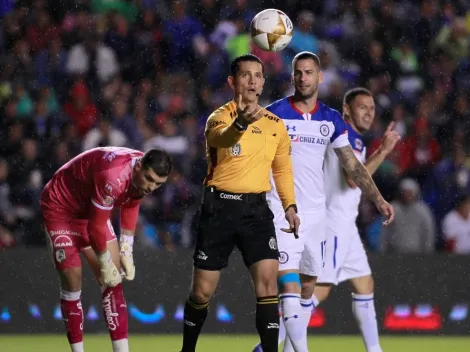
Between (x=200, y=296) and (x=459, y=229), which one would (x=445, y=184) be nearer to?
(x=459, y=229)

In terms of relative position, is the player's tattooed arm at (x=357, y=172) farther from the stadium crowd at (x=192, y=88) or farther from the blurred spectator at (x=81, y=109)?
the blurred spectator at (x=81, y=109)

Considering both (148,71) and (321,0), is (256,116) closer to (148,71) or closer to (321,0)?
(148,71)

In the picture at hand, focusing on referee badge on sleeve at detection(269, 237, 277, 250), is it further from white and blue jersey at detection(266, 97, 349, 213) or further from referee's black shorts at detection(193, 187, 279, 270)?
white and blue jersey at detection(266, 97, 349, 213)

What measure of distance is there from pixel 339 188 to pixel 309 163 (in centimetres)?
90

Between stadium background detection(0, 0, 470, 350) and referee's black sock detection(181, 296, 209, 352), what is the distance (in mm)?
3896

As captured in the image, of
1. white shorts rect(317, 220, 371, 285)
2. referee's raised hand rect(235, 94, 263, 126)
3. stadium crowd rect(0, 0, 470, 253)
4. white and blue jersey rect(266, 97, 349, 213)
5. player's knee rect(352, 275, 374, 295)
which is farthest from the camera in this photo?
stadium crowd rect(0, 0, 470, 253)

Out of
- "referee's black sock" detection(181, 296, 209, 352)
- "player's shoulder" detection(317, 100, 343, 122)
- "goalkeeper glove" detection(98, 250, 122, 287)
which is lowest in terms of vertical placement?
"referee's black sock" detection(181, 296, 209, 352)

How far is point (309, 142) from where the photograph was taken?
930 centimetres

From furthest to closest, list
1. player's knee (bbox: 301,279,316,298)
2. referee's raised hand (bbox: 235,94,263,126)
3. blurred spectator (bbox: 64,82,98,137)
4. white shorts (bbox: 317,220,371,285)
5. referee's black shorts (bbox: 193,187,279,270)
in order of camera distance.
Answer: blurred spectator (bbox: 64,82,98,137)
white shorts (bbox: 317,220,371,285)
player's knee (bbox: 301,279,316,298)
referee's black shorts (bbox: 193,187,279,270)
referee's raised hand (bbox: 235,94,263,126)

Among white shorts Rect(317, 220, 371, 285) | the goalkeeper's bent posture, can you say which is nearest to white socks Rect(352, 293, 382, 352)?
white shorts Rect(317, 220, 371, 285)

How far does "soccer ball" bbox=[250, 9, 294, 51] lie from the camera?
957 cm

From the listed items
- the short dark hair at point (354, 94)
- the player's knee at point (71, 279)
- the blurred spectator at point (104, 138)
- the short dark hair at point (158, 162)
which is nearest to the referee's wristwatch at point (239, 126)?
the short dark hair at point (158, 162)

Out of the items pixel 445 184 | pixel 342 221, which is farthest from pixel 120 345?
pixel 445 184

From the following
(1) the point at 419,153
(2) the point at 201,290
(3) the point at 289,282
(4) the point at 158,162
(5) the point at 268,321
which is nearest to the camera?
(4) the point at 158,162
